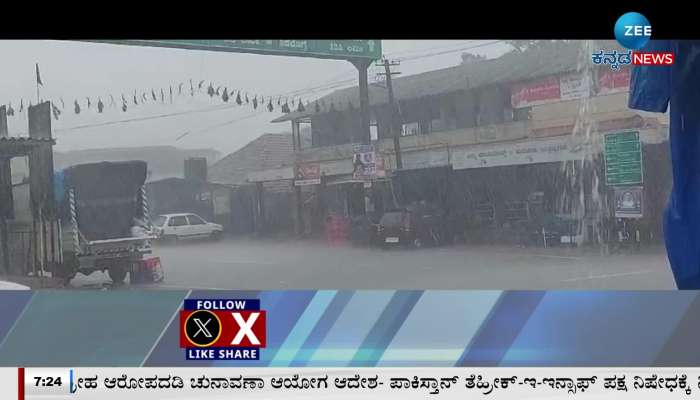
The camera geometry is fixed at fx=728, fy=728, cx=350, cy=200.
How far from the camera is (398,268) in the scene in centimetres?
334

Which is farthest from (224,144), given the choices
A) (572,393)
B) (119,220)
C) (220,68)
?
(572,393)

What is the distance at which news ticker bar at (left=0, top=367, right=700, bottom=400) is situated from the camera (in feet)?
10.8

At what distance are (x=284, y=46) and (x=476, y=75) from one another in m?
0.89

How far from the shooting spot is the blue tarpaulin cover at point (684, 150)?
129 inches

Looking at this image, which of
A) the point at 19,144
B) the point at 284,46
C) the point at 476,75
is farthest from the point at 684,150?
the point at 19,144

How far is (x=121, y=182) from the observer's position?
10.8 feet

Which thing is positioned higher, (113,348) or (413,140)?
(413,140)

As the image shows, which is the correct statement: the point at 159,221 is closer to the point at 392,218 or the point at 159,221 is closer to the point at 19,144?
the point at 19,144

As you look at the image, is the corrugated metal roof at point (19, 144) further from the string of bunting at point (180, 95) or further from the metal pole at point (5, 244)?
the metal pole at point (5, 244)

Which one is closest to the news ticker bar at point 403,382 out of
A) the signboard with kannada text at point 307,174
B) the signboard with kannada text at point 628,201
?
the signboard with kannada text at point 628,201
